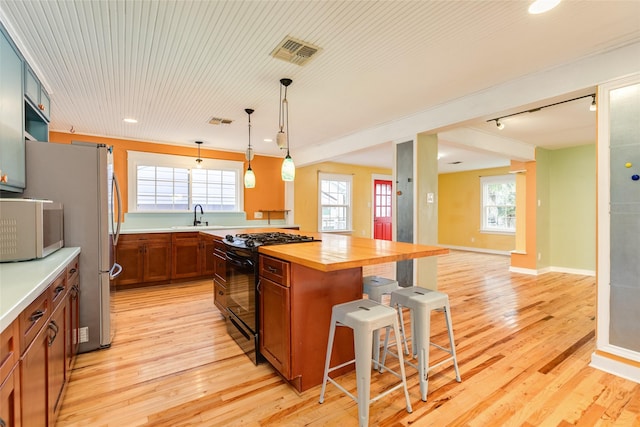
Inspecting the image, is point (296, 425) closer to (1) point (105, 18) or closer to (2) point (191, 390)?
(2) point (191, 390)

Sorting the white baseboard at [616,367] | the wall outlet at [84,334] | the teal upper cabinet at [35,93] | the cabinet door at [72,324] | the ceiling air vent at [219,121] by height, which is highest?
the ceiling air vent at [219,121]

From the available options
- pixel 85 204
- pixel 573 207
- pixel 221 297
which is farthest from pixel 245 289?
pixel 573 207

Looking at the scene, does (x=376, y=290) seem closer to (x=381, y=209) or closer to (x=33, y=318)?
(x=33, y=318)

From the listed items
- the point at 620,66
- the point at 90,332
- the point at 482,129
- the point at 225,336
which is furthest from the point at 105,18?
the point at 482,129

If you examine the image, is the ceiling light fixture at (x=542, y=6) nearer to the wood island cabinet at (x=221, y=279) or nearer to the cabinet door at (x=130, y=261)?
the wood island cabinet at (x=221, y=279)

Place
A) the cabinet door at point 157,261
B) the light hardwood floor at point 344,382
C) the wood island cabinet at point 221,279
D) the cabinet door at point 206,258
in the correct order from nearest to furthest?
the light hardwood floor at point 344,382 < the wood island cabinet at point 221,279 < the cabinet door at point 157,261 < the cabinet door at point 206,258

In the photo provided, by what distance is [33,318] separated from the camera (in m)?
1.23

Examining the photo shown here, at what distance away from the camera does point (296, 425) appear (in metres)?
1.64

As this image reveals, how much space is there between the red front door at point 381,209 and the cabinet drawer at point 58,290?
711cm

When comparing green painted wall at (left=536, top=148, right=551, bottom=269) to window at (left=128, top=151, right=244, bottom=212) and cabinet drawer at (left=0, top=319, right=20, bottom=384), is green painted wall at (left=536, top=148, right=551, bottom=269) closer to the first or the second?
window at (left=128, top=151, right=244, bottom=212)

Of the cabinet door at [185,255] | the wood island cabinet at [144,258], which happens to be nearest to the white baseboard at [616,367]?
the cabinet door at [185,255]

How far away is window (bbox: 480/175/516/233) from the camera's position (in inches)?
305

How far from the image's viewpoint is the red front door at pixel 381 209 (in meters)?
8.32

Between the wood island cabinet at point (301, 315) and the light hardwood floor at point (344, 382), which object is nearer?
the light hardwood floor at point (344, 382)
